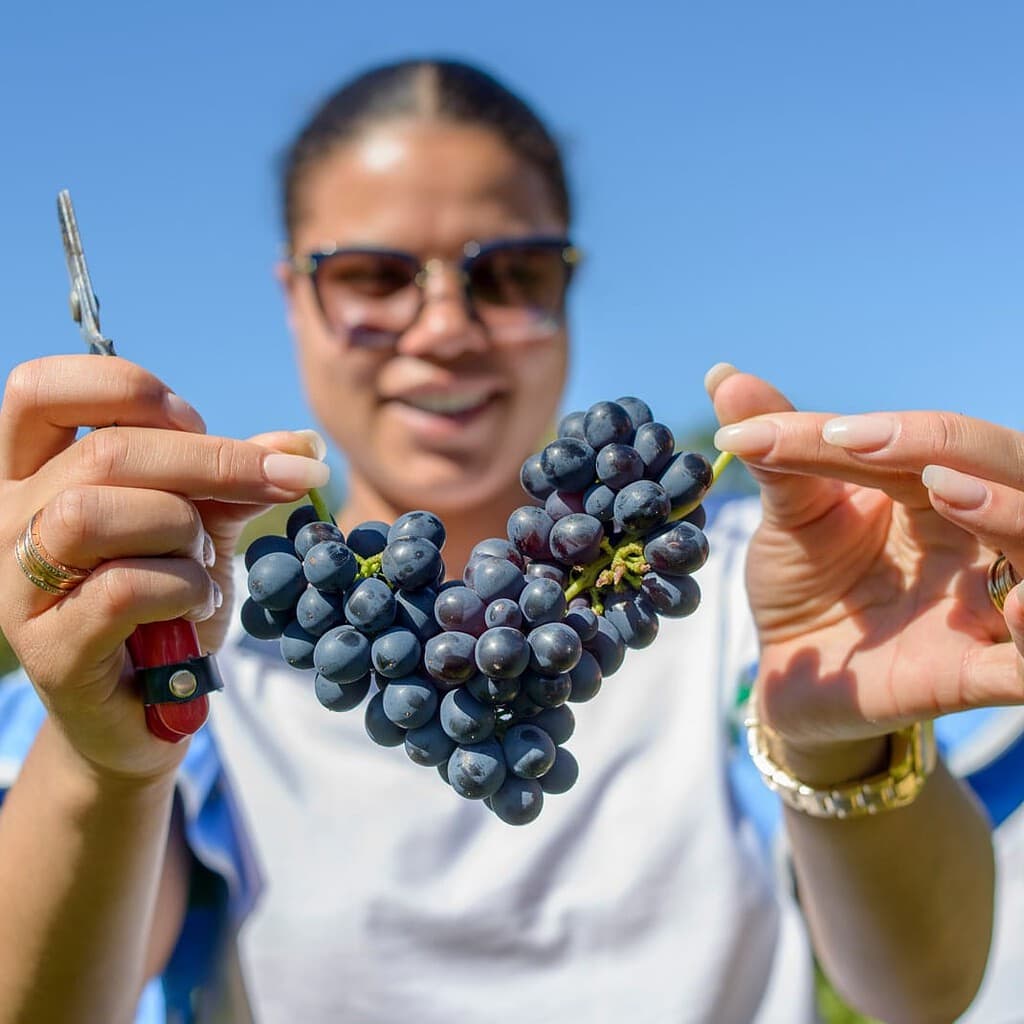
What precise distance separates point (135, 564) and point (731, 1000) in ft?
6.47

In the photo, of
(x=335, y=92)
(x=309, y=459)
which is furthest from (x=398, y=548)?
(x=335, y=92)

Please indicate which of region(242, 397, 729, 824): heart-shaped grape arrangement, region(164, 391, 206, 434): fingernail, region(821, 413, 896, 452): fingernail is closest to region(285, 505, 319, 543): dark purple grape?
region(242, 397, 729, 824): heart-shaped grape arrangement

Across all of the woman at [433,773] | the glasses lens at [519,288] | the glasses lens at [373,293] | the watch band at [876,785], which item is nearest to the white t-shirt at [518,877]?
the woman at [433,773]

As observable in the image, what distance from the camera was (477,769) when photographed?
3.72 feet

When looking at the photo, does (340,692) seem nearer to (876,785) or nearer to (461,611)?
(461,611)

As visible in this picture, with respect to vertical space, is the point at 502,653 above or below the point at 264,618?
below

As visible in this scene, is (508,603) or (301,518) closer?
(508,603)

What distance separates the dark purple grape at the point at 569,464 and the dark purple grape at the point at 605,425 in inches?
0.6

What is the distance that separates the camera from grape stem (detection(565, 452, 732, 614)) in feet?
4.01

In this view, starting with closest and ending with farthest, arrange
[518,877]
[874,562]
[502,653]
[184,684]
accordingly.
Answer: [502,653], [184,684], [874,562], [518,877]

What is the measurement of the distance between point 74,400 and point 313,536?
37 cm

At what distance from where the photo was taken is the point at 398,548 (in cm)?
116

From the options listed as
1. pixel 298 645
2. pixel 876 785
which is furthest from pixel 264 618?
pixel 876 785

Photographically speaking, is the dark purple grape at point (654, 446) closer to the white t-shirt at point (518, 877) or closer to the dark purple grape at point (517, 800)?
the dark purple grape at point (517, 800)
